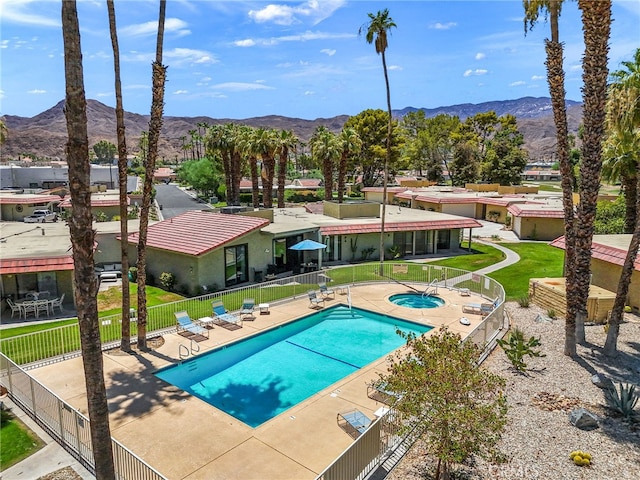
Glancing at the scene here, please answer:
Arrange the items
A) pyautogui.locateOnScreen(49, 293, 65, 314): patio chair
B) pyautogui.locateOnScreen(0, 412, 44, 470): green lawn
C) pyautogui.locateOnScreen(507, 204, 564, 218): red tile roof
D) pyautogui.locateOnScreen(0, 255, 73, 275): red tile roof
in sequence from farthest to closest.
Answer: pyautogui.locateOnScreen(507, 204, 564, 218): red tile roof
pyautogui.locateOnScreen(49, 293, 65, 314): patio chair
pyautogui.locateOnScreen(0, 255, 73, 275): red tile roof
pyautogui.locateOnScreen(0, 412, 44, 470): green lawn

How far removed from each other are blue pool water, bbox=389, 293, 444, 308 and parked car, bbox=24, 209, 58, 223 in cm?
3838

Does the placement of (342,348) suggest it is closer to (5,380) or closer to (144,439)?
(144,439)

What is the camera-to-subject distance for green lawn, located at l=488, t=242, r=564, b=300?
26.5 metres

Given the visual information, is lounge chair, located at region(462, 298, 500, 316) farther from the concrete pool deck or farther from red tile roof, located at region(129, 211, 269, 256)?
red tile roof, located at region(129, 211, 269, 256)

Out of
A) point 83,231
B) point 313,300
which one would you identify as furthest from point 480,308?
point 83,231

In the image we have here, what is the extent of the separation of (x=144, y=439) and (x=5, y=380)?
5.76 metres

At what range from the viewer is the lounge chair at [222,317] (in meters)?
19.8

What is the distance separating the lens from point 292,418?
1223 centimetres

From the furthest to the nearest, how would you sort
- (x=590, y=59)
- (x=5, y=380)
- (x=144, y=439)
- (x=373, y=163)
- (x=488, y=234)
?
(x=373, y=163) → (x=488, y=234) → (x=590, y=59) → (x=5, y=380) → (x=144, y=439)

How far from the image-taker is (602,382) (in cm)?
1368

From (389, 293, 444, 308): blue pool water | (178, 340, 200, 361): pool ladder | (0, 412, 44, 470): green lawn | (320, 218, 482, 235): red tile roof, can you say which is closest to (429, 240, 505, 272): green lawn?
(320, 218, 482, 235): red tile roof

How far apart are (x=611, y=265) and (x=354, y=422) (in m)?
17.4

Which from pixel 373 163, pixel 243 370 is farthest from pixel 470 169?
pixel 243 370

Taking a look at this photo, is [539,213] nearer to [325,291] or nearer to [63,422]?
[325,291]
